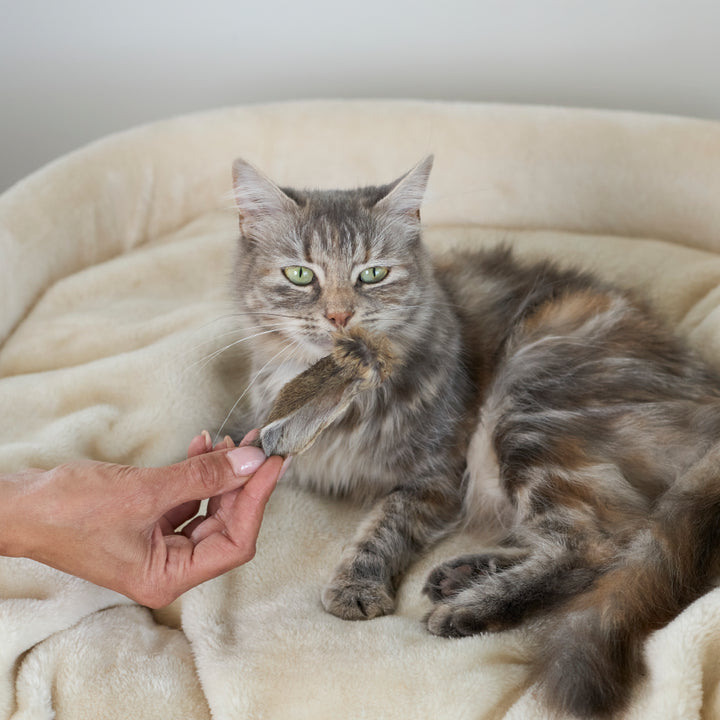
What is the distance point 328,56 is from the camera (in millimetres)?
3373

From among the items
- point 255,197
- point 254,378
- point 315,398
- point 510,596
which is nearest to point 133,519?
point 315,398

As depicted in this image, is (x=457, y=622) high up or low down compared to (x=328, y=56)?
down

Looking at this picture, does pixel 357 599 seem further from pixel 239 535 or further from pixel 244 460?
pixel 244 460

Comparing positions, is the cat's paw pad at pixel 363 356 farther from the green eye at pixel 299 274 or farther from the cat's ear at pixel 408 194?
the cat's ear at pixel 408 194

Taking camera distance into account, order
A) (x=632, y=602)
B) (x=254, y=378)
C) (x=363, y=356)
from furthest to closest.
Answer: (x=254, y=378) < (x=363, y=356) < (x=632, y=602)

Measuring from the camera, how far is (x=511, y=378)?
1.99 metres

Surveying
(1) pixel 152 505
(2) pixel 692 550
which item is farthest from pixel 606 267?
(1) pixel 152 505

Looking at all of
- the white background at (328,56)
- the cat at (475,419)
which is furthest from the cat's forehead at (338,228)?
the white background at (328,56)

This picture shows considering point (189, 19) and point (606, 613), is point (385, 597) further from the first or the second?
point (189, 19)

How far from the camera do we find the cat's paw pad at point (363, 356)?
4.84 feet

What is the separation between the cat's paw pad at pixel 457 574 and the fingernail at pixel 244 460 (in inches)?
19.3

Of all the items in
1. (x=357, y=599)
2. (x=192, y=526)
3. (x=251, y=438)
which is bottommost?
(x=357, y=599)

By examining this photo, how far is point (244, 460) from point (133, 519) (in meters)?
0.22

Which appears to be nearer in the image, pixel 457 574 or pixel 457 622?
pixel 457 622
